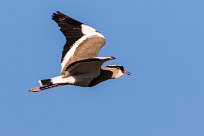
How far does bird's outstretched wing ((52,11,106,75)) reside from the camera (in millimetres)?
17078

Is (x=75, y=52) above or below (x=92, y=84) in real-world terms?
above

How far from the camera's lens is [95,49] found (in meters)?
17.2

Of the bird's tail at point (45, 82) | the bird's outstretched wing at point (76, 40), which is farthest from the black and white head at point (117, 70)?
the bird's tail at point (45, 82)

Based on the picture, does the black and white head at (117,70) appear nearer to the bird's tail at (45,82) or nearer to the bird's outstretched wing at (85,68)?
the bird's outstretched wing at (85,68)

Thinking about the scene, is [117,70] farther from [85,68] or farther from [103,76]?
[85,68]

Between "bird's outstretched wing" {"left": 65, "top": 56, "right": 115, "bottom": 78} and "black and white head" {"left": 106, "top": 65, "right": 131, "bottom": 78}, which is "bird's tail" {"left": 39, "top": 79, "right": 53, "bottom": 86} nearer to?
"bird's outstretched wing" {"left": 65, "top": 56, "right": 115, "bottom": 78}

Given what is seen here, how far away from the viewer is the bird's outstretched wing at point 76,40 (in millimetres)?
17078

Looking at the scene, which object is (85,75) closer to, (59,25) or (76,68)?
(76,68)

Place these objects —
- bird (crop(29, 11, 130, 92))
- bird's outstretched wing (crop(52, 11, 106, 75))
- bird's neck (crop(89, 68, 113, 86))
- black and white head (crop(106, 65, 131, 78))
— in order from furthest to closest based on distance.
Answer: black and white head (crop(106, 65, 131, 78))
bird's outstretched wing (crop(52, 11, 106, 75))
bird's neck (crop(89, 68, 113, 86))
bird (crop(29, 11, 130, 92))

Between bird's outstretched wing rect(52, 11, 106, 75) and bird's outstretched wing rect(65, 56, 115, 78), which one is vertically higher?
bird's outstretched wing rect(52, 11, 106, 75)

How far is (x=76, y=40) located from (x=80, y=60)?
2709mm

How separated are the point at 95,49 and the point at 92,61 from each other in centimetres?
169

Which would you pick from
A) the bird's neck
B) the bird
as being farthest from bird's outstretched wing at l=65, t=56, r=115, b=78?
the bird's neck

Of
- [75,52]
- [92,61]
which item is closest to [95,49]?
[75,52]
